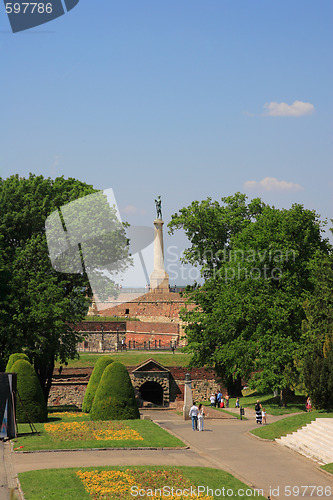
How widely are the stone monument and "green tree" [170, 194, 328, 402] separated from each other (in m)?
35.6

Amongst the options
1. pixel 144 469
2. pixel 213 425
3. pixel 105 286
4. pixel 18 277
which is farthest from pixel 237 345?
pixel 144 469

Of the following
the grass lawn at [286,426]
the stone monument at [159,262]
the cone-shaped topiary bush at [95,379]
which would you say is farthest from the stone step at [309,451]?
the stone monument at [159,262]

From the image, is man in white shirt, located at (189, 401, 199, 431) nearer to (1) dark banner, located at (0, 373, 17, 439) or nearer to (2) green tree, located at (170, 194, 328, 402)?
(2) green tree, located at (170, 194, 328, 402)

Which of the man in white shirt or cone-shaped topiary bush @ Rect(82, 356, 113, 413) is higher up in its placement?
cone-shaped topiary bush @ Rect(82, 356, 113, 413)

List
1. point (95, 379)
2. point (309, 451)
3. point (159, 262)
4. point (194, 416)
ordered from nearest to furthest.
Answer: point (309, 451)
point (194, 416)
point (95, 379)
point (159, 262)

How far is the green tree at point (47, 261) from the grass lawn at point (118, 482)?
17.3 meters

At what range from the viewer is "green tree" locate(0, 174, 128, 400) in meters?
38.1

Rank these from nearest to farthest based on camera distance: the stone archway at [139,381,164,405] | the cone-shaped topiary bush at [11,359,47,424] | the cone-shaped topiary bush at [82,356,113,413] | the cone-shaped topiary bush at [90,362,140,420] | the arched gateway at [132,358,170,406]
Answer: the cone-shaped topiary bush at [11,359,47,424]
the cone-shaped topiary bush at [90,362,140,420]
the cone-shaped topiary bush at [82,356,113,413]
the arched gateway at [132,358,170,406]
the stone archway at [139,381,164,405]

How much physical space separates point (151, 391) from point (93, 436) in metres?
30.1

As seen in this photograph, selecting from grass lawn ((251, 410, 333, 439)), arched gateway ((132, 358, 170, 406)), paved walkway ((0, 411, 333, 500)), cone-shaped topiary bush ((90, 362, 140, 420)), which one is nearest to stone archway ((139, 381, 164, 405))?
arched gateway ((132, 358, 170, 406))

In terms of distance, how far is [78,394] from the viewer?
50531 millimetres

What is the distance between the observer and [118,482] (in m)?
19.4

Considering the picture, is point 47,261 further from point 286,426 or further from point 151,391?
point 151,391

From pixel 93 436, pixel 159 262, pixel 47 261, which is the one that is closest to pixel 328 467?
pixel 93 436
